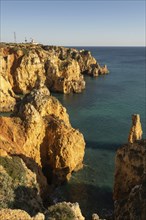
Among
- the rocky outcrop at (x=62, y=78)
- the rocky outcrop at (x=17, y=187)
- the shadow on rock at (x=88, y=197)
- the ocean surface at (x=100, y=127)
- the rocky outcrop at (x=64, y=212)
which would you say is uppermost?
the rocky outcrop at (x=62, y=78)

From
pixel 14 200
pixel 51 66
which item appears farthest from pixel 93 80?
pixel 14 200

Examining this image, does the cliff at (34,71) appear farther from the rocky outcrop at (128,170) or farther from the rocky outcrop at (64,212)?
the rocky outcrop at (64,212)

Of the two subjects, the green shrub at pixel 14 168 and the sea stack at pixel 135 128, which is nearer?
the green shrub at pixel 14 168

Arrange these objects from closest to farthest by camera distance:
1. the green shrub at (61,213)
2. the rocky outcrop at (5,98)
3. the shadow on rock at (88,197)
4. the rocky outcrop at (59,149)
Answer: the green shrub at (61,213)
the shadow on rock at (88,197)
the rocky outcrop at (59,149)
the rocky outcrop at (5,98)

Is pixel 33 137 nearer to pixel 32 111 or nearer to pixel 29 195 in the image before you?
pixel 32 111

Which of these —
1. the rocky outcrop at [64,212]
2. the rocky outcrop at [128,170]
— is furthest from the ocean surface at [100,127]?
the rocky outcrop at [64,212]

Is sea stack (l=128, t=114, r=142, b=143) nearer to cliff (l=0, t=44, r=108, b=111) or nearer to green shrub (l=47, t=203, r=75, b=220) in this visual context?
green shrub (l=47, t=203, r=75, b=220)

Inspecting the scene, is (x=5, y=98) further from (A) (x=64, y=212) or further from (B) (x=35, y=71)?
(A) (x=64, y=212)

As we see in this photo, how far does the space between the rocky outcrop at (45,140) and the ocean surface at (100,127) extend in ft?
8.18

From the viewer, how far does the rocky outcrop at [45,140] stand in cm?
3647

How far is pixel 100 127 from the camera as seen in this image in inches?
2371

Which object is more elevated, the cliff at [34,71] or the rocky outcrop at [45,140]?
the cliff at [34,71]

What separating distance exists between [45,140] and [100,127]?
2182cm

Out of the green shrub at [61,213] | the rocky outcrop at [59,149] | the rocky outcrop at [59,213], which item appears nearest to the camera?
the rocky outcrop at [59,213]
